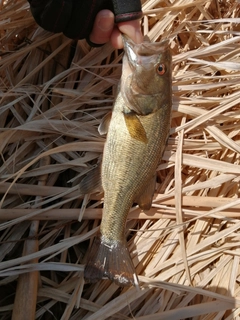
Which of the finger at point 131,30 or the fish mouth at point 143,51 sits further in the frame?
the finger at point 131,30

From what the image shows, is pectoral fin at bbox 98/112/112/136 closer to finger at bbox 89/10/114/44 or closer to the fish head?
the fish head

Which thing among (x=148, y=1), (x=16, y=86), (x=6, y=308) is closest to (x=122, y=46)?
(x=148, y=1)

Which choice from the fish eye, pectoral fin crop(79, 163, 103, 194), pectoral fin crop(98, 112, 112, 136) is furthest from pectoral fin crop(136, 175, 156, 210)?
the fish eye

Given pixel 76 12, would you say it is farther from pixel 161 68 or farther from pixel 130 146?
pixel 130 146

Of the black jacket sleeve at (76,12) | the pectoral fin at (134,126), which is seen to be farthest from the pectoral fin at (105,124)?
the black jacket sleeve at (76,12)

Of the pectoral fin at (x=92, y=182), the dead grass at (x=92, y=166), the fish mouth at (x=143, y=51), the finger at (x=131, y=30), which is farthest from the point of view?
the dead grass at (x=92, y=166)

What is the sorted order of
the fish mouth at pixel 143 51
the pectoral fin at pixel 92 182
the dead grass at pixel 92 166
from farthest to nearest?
the dead grass at pixel 92 166 → the pectoral fin at pixel 92 182 → the fish mouth at pixel 143 51

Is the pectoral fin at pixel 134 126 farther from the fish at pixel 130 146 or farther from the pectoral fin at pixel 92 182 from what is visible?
the pectoral fin at pixel 92 182
